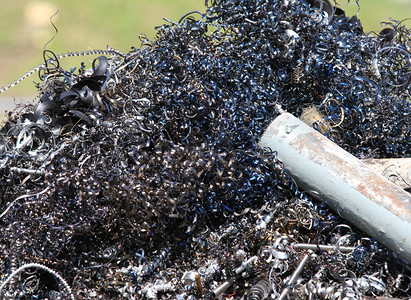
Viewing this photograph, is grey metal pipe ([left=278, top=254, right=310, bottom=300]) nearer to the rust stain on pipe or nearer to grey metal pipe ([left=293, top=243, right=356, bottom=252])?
grey metal pipe ([left=293, top=243, right=356, bottom=252])

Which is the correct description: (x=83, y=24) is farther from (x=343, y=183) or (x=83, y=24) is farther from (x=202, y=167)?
(x=343, y=183)

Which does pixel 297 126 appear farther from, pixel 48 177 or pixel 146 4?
pixel 146 4

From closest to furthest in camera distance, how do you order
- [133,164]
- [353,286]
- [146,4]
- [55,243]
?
[353,286]
[55,243]
[133,164]
[146,4]

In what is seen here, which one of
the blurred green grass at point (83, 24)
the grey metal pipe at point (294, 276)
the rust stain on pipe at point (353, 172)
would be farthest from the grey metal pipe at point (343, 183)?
the blurred green grass at point (83, 24)

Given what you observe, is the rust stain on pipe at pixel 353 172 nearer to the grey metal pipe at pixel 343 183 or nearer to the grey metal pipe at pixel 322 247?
the grey metal pipe at pixel 343 183

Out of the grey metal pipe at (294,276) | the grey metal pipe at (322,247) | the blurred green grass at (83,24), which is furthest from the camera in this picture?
the blurred green grass at (83,24)

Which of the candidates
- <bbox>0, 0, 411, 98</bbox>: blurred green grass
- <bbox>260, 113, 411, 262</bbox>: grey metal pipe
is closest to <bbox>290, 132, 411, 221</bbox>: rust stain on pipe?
<bbox>260, 113, 411, 262</bbox>: grey metal pipe

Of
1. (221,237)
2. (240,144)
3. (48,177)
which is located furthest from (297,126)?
(48,177)
